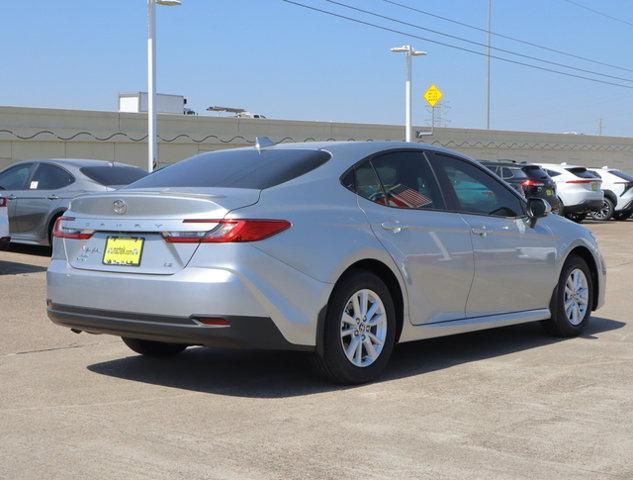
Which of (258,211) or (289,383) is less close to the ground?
(258,211)

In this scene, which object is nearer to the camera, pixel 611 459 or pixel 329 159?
pixel 611 459

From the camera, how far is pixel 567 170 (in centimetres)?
2781

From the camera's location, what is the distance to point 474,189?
7801 millimetres

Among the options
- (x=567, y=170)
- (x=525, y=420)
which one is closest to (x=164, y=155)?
(x=567, y=170)

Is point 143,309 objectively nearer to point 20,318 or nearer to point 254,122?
point 20,318

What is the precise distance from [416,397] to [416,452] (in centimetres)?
120

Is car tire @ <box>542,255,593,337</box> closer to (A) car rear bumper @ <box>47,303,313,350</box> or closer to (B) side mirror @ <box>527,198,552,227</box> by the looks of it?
(B) side mirror @ <box>527,198,552,227</box>

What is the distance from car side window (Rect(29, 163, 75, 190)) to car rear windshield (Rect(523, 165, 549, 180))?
13445mm

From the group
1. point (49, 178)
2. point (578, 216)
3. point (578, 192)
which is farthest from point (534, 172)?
point (49, 178)

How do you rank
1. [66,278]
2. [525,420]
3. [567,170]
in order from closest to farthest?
[525,420]
[66,278]
[567,170]

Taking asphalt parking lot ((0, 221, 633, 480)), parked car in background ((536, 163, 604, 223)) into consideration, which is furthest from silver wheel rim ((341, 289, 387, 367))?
parked car in background ((536, 163, 604, 223))

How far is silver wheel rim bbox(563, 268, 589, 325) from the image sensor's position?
8.46 m

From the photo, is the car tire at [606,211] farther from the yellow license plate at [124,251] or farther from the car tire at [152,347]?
the yellow license plate at [124,251]

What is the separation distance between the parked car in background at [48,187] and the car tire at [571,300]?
7880 millimetres
